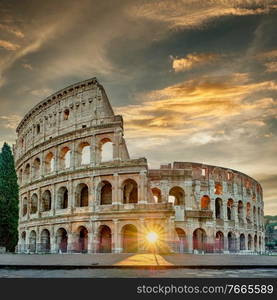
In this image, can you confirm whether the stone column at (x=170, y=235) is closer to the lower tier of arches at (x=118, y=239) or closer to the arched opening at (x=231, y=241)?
the lower tier of arches at (x=118, y=239)

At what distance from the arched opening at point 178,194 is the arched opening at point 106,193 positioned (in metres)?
6.94

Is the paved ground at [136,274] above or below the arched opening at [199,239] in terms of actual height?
above

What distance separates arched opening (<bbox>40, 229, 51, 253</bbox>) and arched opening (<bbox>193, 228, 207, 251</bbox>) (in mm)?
13213

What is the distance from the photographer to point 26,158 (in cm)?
3734

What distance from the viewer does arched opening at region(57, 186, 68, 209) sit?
31.9 meters

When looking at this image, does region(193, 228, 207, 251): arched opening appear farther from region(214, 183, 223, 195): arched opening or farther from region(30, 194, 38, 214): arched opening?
region(30, 194, 38, 214): arched opening

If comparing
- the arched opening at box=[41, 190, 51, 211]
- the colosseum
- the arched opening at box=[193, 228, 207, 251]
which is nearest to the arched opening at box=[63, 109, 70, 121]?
the colosseum

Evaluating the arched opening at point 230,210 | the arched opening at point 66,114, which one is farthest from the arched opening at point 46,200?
the arched opening at point 230,210

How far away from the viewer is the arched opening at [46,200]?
110ft

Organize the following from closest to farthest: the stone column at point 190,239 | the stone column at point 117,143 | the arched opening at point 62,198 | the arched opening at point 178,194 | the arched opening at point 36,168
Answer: the stone column at point 117,143 → the arched opening at point 62,198 → the stone column at point 190,239 → the arched opening at point 178,194 → the arched opening at point 36,168

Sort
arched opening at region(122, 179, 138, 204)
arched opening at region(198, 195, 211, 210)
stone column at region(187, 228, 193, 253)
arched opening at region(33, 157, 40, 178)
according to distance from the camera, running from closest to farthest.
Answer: arched opening at region(122, 179, 138, 204), stone column at region(187, 228, 193, 253), arched opening at region(33, 157, 40, 178), arched opening at region(198, 195, 211, 210)

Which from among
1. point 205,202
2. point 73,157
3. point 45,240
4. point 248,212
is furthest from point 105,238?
point 248,212
